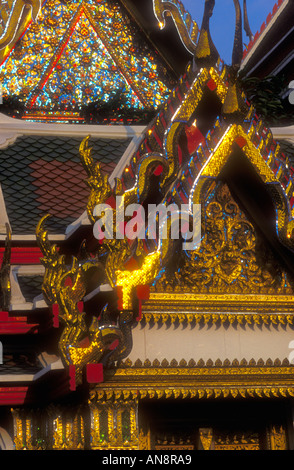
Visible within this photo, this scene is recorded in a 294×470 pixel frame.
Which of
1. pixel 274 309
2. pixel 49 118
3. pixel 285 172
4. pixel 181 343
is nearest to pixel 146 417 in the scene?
pixel 181 343

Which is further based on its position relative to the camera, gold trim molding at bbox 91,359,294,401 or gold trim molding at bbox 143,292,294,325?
gold trim molding at bbox 143,292,294,325

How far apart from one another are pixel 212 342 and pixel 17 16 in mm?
5566

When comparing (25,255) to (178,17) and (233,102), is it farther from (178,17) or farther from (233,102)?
(178,17)

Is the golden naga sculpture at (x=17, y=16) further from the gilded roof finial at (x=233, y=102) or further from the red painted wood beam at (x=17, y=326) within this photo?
the red painted wood beam at (x=17, y=326)

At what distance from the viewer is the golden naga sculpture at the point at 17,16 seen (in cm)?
1188

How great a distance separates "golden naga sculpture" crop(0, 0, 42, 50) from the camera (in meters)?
11.9

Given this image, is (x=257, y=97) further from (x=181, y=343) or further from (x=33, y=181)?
(x=181, y=343)

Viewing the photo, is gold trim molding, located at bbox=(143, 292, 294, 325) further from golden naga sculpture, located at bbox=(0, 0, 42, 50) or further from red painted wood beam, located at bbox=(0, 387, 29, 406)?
golden naga sculpture, located at bbox=(0, 0, 42, 50)

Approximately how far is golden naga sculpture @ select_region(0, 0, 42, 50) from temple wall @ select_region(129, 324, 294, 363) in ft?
16.8

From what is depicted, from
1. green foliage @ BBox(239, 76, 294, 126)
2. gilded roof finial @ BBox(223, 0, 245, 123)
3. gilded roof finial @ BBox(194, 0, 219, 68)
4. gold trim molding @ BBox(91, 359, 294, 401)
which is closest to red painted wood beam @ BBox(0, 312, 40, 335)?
gold trim molding @ BBox(91, 359, 294, 401)

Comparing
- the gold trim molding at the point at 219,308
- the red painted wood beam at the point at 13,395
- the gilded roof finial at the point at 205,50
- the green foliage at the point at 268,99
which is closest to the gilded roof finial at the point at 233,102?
the gilded roof finial at the point at 205,50

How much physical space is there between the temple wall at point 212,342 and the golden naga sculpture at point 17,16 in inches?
202

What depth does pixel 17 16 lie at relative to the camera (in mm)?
11984
